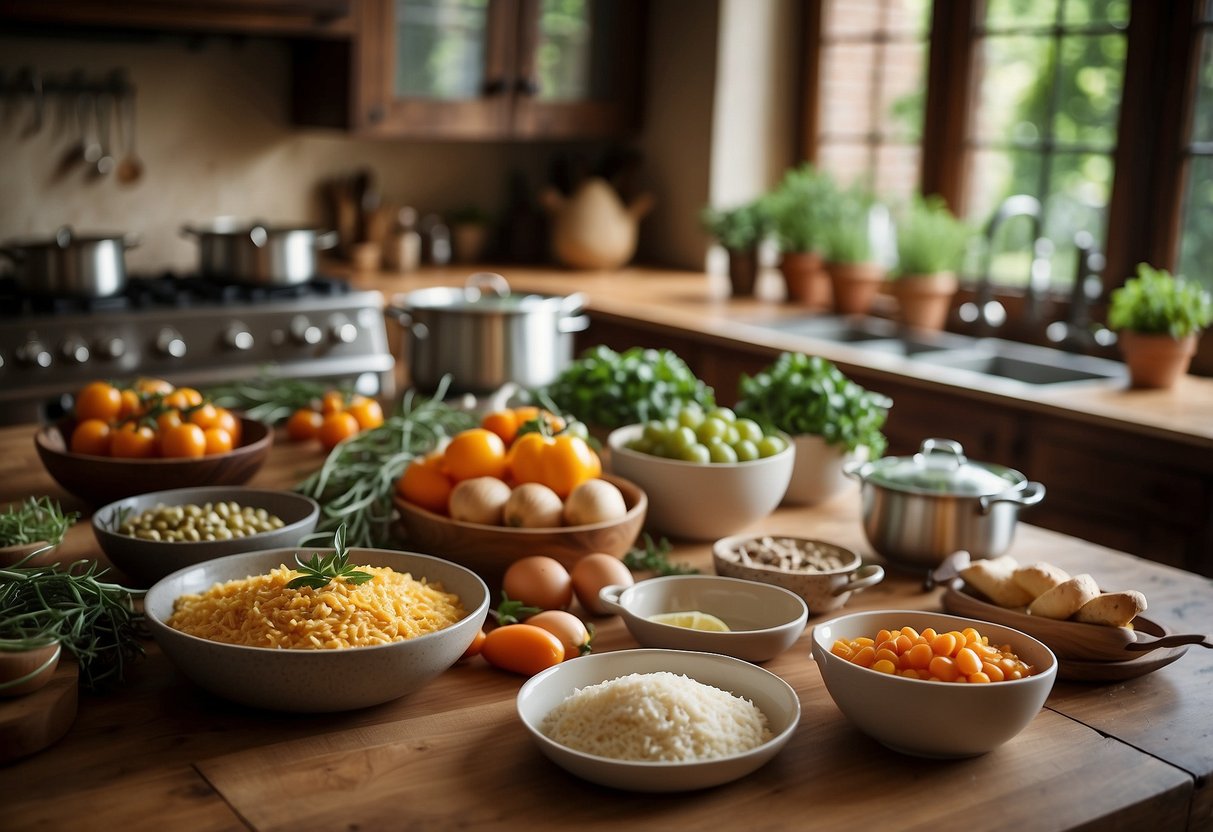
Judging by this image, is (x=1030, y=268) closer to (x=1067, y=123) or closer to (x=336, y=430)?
(x=1067, y=123)

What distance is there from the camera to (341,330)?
370 centimetres

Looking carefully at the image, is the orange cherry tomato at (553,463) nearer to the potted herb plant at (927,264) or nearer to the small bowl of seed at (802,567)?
the small bowl of seed at (802,567)

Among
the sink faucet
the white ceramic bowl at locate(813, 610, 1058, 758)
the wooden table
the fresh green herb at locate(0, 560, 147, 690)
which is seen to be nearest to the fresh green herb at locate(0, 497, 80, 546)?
the fresh green herb at locate(0, 560, 147, 690)

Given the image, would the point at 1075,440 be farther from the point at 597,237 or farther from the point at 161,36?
the point at 161,36

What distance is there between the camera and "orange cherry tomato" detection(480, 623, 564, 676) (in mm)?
1296

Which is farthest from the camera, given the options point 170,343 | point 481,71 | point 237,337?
point 481,71

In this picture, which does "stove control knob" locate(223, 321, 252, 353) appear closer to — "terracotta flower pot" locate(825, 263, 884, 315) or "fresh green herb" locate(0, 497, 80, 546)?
"terracotta flower pot" locate(825, 263, 884, 315)

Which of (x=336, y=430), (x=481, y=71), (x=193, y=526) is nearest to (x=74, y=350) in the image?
(x=336, y=430)

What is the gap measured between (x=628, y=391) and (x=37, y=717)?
107 centimetres

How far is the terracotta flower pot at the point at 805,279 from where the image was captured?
4066 millimetres

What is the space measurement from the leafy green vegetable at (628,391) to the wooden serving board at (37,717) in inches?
38.3

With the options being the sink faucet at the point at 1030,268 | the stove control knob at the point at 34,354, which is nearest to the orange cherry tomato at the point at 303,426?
the stove control knob at the point at 34,354

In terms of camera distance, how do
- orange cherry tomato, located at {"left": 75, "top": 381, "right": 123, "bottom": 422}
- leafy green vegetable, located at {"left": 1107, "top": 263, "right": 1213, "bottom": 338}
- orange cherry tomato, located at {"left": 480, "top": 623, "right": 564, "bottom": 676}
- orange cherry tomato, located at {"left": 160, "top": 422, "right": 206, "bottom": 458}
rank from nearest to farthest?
1. orange cherry tomato, located at {"left": 480, "top": 623, "right": 564, "bottom": 676}
2. orange cherry tomato, located at {"left": 160, "top": 422, "right": 206, "bottom": 458}
3. orange cherry tomato, located at {"left": 75, "top": 381, "right": 123, "bottom": 422}
4. leafy green vegetable, located at {"left": 1107, "top": 263, "right": 1213, "bottom": 338}

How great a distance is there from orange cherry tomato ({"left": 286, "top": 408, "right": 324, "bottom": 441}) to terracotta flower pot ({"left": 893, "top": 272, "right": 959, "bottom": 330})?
2.09 meters
